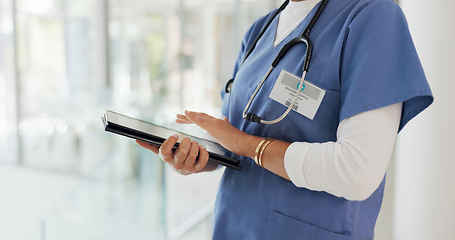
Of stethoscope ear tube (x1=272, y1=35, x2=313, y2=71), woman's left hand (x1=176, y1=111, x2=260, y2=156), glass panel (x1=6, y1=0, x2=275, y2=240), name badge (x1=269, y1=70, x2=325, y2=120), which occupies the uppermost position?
stethoscope ear tube (x1=272, y1=35, x2=313, y2=71)

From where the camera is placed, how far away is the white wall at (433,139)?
1423 millimetres

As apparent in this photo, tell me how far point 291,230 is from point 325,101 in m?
0.27

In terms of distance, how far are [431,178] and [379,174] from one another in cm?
108

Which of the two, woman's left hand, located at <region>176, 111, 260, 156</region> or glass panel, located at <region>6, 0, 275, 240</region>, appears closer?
woman's left hand, located at <region>176, 111, 260, 156</region>

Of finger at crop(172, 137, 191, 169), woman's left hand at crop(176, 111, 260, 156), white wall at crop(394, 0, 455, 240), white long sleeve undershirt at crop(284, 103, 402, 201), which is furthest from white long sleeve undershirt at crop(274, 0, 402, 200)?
white wall at crop(394, 0, 455, 240)

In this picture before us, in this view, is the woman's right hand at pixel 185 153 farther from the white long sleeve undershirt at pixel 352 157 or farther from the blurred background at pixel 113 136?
the blurred background at pixel 113 136

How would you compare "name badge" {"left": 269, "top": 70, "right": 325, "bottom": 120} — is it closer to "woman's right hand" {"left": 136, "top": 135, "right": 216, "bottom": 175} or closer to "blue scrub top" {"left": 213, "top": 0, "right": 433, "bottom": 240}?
"blue scrub top" {"left": 213, "top": 0, "right": 433, "bottom": 240}

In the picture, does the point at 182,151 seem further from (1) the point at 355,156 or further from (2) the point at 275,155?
(1) the point at 355,156

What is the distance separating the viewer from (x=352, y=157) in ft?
2.34

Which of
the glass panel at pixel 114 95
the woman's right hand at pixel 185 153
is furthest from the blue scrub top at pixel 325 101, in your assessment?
the glass panel at pixel 114 95

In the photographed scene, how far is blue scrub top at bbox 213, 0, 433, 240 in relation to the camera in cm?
73

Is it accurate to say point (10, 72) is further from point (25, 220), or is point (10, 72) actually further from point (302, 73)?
point (302, 73)

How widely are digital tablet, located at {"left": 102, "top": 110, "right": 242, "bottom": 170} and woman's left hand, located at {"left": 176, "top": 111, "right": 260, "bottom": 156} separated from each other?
3cm

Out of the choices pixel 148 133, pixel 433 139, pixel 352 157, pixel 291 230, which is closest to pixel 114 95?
pixel 433 139
